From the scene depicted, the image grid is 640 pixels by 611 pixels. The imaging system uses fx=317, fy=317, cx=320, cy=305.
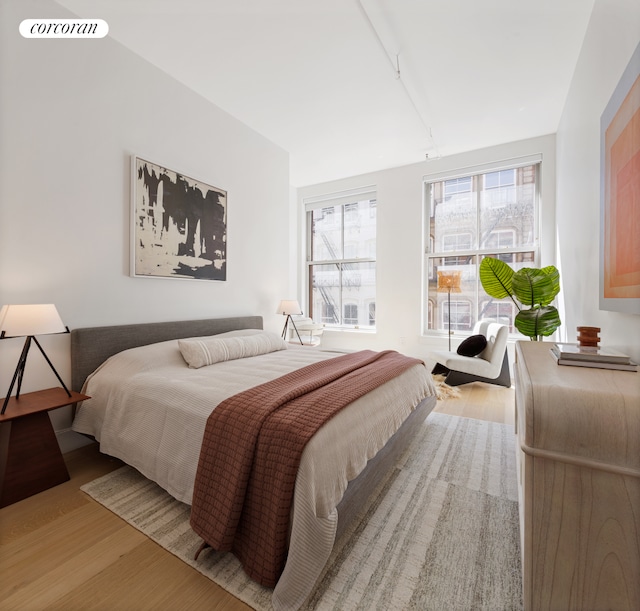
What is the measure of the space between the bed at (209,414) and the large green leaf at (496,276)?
3.91ft

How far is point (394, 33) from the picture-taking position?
7.81 ft

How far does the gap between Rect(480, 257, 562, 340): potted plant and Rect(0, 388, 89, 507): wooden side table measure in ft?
10.4

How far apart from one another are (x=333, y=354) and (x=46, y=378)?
6.80 ft

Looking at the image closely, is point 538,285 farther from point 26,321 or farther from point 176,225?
point 26,321

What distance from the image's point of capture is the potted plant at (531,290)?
2.39m

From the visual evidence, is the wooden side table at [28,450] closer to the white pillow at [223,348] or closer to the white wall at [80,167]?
the white wall at [80,167]

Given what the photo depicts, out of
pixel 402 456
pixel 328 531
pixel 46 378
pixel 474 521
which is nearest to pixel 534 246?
pixel 402 456

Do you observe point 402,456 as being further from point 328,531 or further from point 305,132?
point 305,132

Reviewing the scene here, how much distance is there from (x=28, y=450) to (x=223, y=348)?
1230 millimetres

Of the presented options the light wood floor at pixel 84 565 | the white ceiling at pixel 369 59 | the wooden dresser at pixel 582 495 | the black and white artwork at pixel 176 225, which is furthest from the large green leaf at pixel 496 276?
the light wood floor at pixel 84 565

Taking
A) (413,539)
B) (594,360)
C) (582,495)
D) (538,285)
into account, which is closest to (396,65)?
(538,285)

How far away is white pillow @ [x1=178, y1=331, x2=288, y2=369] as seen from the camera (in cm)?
232

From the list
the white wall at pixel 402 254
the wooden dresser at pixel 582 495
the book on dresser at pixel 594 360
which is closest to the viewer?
the wooden dresser at pixel 582 495

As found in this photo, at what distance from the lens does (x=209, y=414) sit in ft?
5.01
